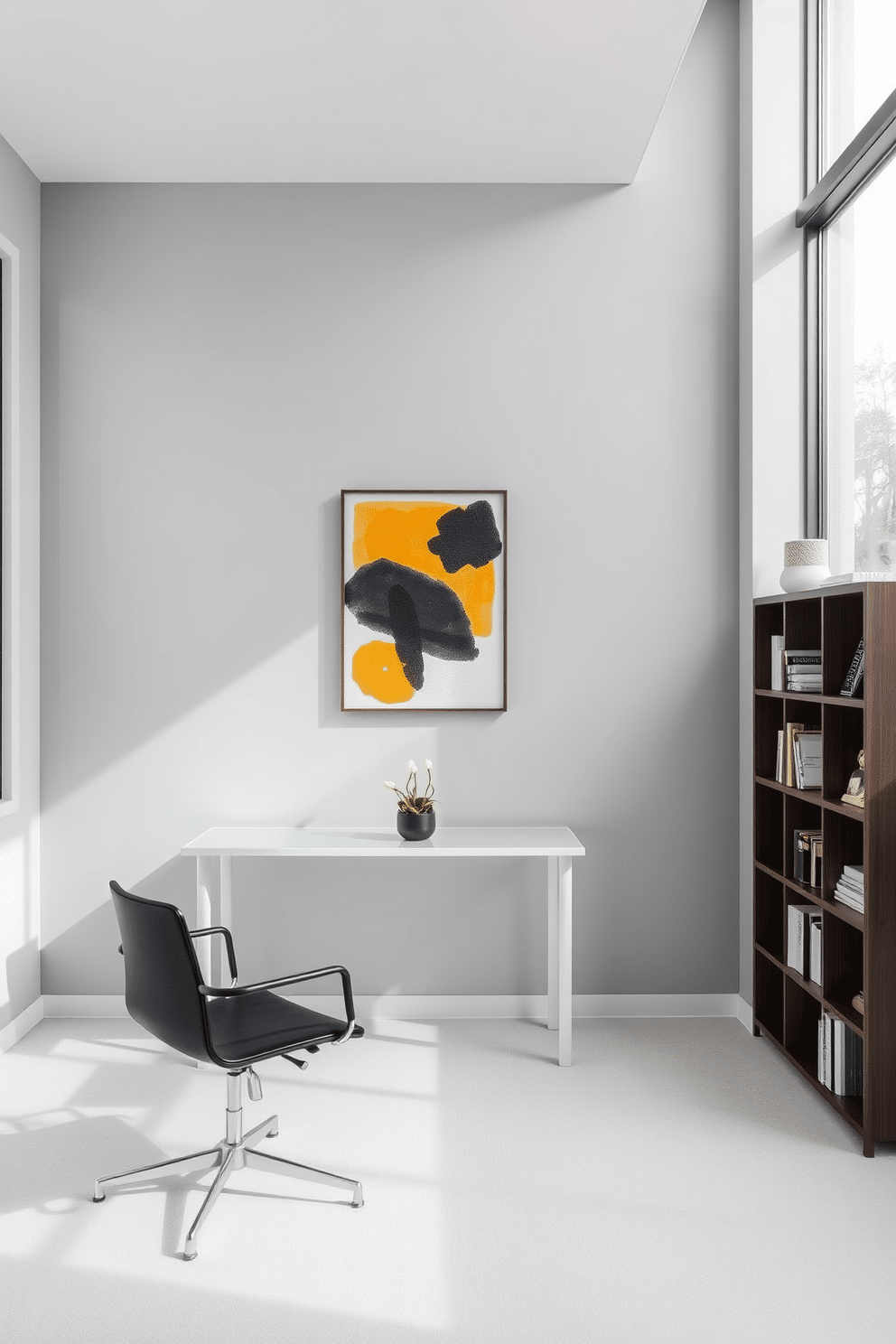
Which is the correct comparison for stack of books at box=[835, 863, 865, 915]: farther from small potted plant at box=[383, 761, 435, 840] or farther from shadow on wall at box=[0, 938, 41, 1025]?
shadow on wall at box=[0, 938, 41, 1025]

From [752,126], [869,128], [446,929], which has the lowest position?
[446,929]

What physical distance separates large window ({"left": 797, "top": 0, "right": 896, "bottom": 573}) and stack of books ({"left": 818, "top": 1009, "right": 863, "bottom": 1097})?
142cm

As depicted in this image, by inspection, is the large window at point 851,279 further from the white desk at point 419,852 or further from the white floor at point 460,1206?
the white floor at point 460,1206

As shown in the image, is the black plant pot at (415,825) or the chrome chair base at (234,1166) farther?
the black plant pot at (415,825)

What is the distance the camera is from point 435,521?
12.2 ft

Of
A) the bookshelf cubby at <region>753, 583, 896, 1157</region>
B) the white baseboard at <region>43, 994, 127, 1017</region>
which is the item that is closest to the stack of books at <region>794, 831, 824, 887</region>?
the bookshelf cubby at <region>753, 583, 896, 1157</region>

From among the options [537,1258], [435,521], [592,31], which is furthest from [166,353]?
[537,1258]

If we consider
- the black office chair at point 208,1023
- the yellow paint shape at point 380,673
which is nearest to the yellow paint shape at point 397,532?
the yellow paint shape at point 380,673

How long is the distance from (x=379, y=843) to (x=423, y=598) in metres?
0.95

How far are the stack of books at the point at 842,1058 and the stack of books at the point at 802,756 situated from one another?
2.33ft

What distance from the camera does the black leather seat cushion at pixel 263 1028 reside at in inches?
89.0

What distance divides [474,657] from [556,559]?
1.65 ft

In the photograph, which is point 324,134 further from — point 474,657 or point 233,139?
point 474,657

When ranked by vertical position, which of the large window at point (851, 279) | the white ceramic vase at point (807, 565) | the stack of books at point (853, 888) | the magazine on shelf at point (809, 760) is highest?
the large window at point (851, 279)
